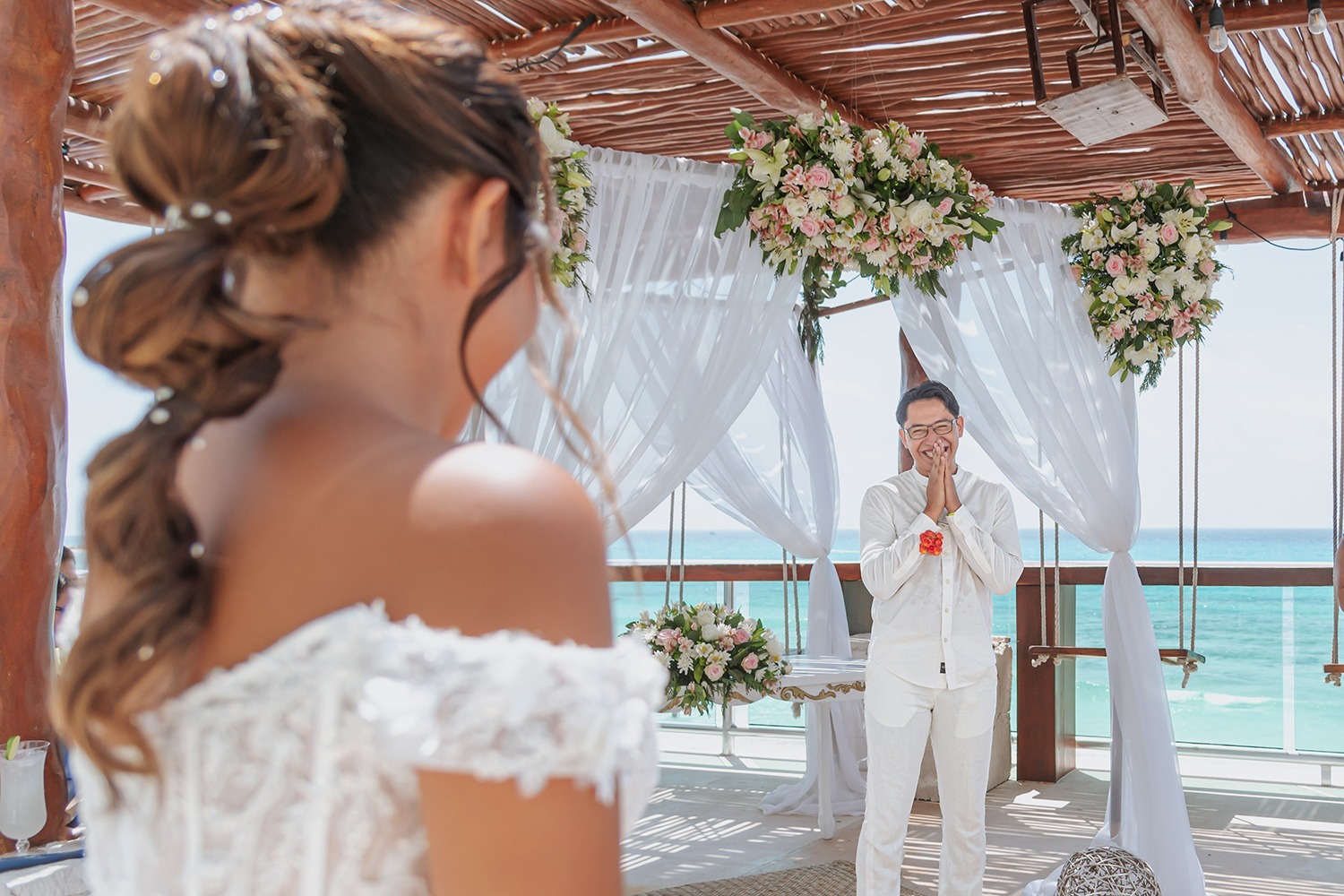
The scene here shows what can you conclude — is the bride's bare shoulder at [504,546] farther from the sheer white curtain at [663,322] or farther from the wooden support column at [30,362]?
the sheer white curtain at [663,322]

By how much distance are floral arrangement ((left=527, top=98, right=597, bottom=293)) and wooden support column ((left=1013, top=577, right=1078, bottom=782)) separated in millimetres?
3248

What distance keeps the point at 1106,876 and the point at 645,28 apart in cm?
268

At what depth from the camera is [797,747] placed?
647 centimetres

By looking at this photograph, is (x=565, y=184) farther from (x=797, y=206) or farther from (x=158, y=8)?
(x=158, y=8)

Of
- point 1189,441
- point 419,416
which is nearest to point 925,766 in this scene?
point 419,416

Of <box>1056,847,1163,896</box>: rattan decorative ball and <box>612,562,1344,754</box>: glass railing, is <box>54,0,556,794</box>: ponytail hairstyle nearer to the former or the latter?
<box>1056,847,1163,896</box>: rattan decorative ball

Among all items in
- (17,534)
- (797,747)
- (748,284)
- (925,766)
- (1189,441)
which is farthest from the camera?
(1189,441)

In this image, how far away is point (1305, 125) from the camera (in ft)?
13.9

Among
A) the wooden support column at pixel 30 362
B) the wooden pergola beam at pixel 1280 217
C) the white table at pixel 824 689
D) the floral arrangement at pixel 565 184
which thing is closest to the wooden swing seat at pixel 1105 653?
the white table at pixel 824 689

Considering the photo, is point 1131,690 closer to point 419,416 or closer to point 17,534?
point 17,534

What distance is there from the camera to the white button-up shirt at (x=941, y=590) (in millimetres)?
3629

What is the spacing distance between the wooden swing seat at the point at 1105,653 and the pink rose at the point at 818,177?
2.21 meters

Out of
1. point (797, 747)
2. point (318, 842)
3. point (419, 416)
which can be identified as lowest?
point (797, 747)

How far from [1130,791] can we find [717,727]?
2.67 metres
